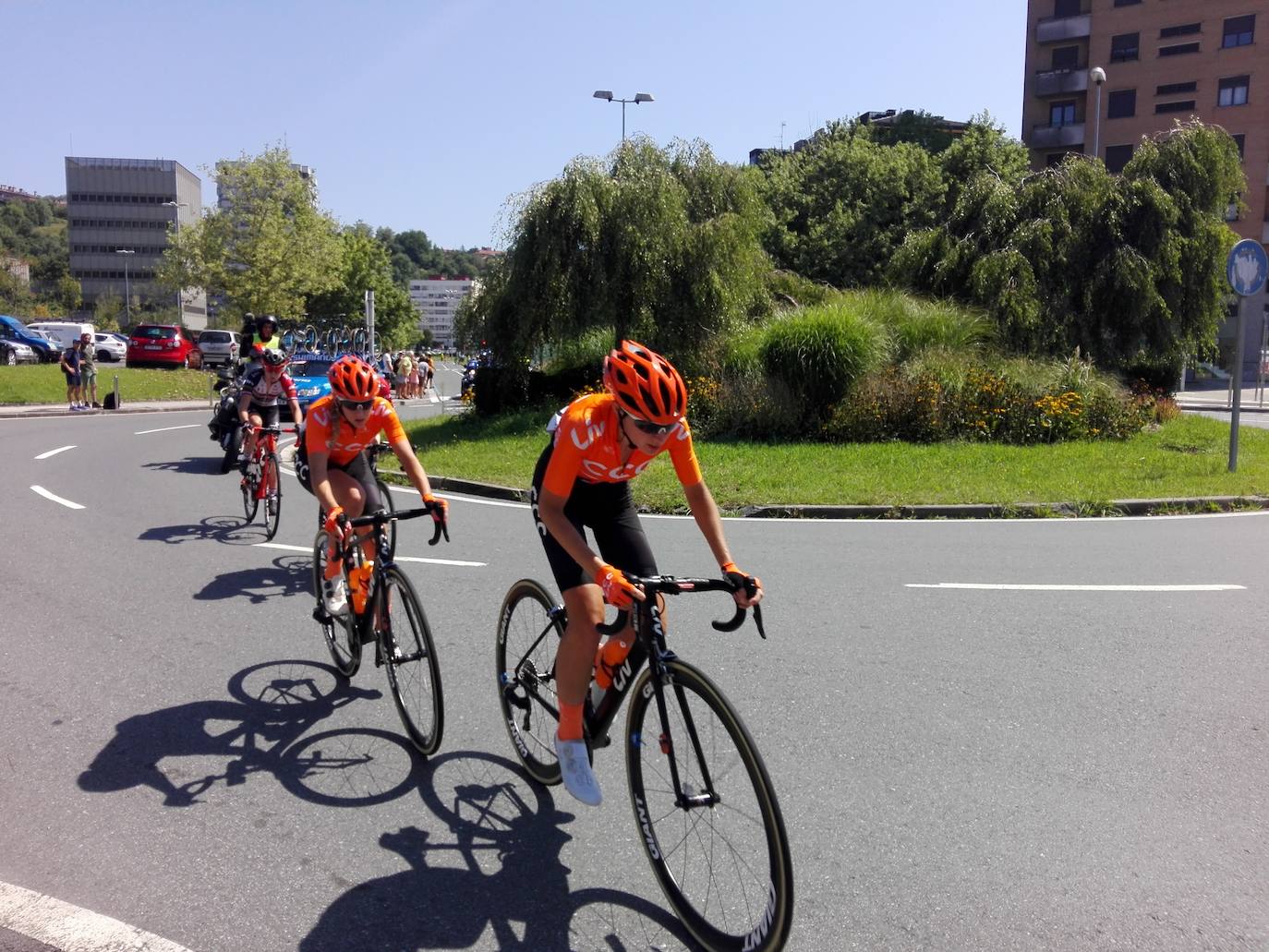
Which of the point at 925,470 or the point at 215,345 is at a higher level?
the point at 215,345

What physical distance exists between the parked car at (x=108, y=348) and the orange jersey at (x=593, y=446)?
49009mm

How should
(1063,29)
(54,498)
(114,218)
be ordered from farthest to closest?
(114,218) < (1063,29) < (54,498)

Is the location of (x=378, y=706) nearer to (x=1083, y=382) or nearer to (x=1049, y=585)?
(x=1049, y=585)

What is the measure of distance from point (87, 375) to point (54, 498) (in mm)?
17466

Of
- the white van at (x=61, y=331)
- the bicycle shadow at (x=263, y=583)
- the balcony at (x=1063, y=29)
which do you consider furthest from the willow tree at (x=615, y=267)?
the balcony at (x=1063, y=29)

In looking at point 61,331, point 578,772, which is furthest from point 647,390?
point 61,331

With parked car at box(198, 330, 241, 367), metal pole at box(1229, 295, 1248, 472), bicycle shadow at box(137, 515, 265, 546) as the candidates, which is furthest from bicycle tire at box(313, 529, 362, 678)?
parked car at box(198, 330, 241, 367)

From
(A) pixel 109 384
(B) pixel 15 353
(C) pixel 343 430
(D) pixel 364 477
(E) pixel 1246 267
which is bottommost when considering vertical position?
(A) pixel 109 384

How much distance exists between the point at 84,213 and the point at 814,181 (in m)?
109

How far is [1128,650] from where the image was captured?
6.14 meters

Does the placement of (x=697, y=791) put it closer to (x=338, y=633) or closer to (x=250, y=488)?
(x=338, y=633)

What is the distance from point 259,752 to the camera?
185 inches

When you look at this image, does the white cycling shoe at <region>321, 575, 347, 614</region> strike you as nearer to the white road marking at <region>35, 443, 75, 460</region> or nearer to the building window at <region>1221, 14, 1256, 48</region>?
the white road marking at <region>35, 443, 75, 460</region>

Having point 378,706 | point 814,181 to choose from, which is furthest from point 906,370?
point 814,181
